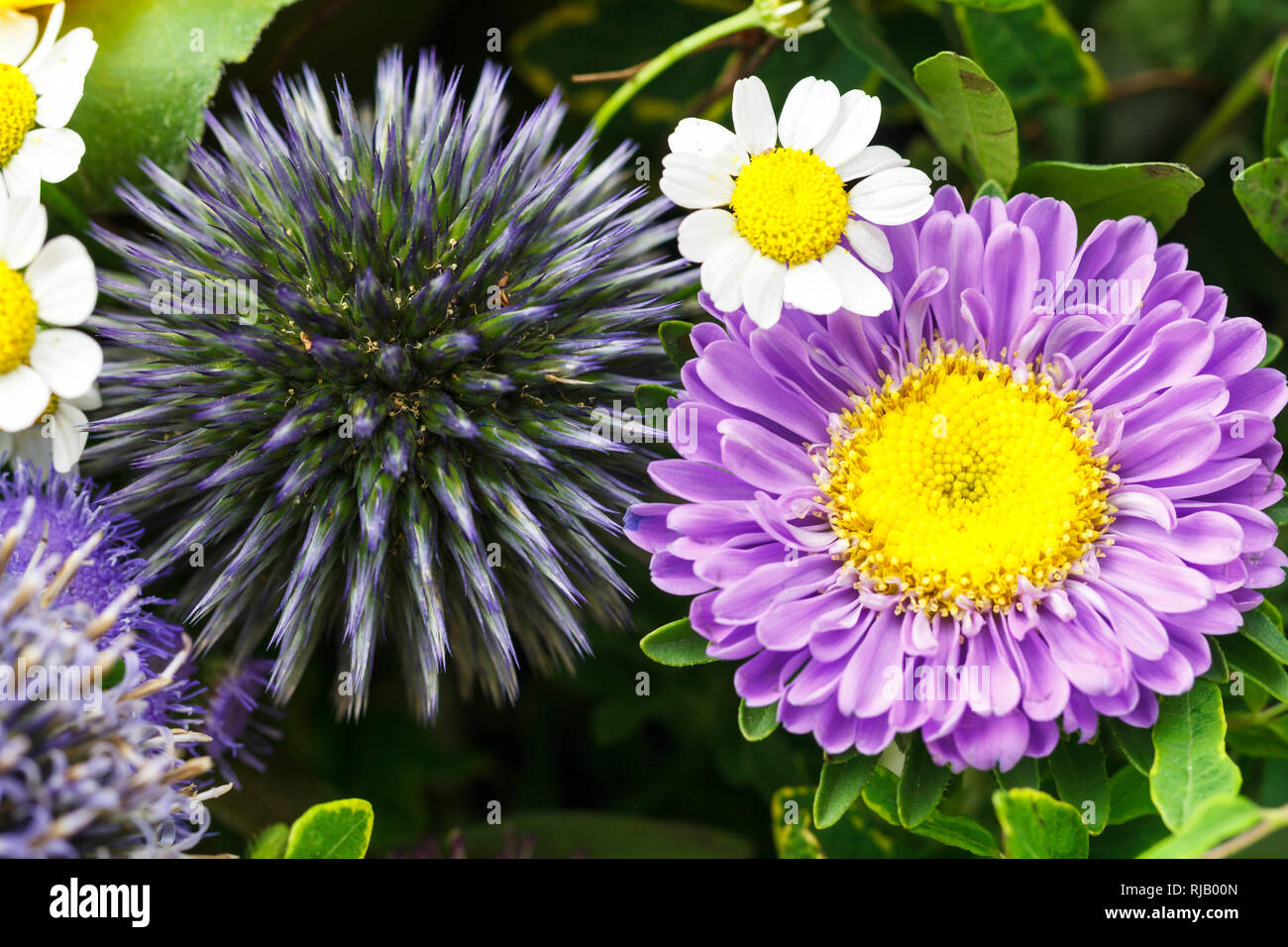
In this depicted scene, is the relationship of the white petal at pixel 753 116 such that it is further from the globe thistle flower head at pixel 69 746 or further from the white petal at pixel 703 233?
the globe thistle flower head at pixel 69 746

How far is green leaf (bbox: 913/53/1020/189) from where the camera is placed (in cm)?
72

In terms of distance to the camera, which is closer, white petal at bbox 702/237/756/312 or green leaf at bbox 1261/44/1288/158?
white petal at bbox 702/237/756/312

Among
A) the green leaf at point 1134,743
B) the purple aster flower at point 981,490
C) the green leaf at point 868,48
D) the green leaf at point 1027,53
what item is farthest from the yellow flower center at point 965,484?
the green leaf at point 1027,53

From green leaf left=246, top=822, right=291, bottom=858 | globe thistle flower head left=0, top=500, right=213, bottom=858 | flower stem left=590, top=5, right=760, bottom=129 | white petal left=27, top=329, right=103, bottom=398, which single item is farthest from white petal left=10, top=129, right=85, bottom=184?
green leaf left=246, top=822, right=291, bottom=858

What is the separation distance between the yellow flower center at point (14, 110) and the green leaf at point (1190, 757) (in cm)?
84

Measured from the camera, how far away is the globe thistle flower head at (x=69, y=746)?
1.88 ft

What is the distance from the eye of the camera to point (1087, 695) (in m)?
0.65

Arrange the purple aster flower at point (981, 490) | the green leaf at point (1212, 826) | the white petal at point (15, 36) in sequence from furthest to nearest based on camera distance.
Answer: the white petal at point (15, 36) < the purple aster flower at point (981, 490) < the green leaf at point (1212, 826)

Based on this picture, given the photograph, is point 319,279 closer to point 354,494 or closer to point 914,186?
point 354,494

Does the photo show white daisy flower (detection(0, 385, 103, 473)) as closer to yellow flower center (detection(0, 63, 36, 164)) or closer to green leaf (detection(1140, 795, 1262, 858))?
yellow flower center (detection(0, 63, 36, 164))

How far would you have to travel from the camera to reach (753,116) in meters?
0.72

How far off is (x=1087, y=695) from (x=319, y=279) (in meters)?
0.56

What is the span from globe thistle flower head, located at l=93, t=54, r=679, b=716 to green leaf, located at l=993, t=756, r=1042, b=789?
285 millimetres
